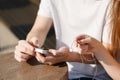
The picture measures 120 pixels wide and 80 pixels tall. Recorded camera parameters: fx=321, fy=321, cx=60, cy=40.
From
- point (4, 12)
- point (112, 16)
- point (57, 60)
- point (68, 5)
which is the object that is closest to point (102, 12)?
point (112, 16)

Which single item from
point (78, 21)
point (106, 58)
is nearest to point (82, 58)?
point (106, 58)

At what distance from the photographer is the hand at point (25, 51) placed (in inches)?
54.1

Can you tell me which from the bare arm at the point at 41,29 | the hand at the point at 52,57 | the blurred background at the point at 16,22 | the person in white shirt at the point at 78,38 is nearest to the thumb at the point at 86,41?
the person in white shirt at the point at 78,38

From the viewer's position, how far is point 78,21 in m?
1.66

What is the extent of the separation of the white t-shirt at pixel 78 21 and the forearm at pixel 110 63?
0.37 ft

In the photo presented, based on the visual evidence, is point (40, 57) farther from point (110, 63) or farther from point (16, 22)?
point (16, 22)

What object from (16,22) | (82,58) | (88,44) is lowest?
(16,22)

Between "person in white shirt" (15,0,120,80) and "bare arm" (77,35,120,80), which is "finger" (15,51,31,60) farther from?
"bare arm" (77,35,120,80)

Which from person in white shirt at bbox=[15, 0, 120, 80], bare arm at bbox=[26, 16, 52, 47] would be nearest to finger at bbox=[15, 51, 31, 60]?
person in white shirt at bbox=[15, 0, 120, 80]

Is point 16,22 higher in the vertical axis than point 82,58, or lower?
lower

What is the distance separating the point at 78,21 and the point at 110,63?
0.32m

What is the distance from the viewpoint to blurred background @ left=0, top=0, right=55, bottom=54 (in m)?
3.13

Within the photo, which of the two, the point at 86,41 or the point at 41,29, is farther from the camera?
the point at 41,29

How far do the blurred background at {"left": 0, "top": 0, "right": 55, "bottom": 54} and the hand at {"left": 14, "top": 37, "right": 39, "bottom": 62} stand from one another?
1468 millimetres
